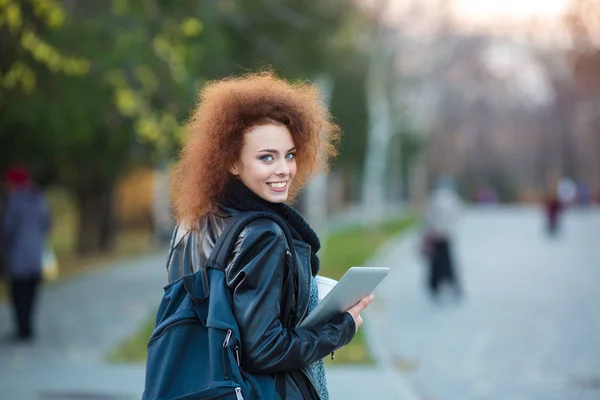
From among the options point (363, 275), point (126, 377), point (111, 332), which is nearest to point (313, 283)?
point (363, 275)

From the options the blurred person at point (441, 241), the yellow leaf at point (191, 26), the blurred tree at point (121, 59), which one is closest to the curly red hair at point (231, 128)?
the blurred tree at point (121, 59)

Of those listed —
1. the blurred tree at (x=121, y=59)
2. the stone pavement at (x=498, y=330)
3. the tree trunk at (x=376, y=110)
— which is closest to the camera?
the stone pavement at (x=498, y=330)

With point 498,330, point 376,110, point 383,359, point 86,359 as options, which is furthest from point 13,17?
point 376,110

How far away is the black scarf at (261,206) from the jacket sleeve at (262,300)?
130 mm

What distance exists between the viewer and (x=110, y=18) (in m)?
12.9

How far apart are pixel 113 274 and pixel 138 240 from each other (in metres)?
16.9

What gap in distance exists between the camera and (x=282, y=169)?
336 cm

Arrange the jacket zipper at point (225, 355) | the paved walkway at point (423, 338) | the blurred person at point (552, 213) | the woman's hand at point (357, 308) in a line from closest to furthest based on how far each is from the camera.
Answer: the jacket zipper at point (225, 355) < the woman's hand at point (357, 308) < the paved walkway at point (423, 338) < the blurred person at point (552, 213)

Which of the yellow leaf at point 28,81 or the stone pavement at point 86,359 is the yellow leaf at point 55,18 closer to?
the yellow leaf at point 28,81

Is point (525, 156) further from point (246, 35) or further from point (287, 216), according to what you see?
point (287, 216)

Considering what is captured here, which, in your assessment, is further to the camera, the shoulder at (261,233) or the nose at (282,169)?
the nose at (282,169)

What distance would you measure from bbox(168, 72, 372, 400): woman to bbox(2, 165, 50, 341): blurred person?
817cm

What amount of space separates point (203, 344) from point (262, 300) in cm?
20

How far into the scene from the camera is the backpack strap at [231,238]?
10.4 ft
